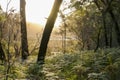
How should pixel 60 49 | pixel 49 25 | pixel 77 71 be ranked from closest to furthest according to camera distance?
pixel 77 71 → pixel 49 25 → pixel 60 49

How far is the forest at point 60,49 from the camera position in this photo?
24.8 ft

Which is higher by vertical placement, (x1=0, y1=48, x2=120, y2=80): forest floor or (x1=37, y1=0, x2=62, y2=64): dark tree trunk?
(x1=37, y1=0, x2=62, y2=64): dark tree trunk

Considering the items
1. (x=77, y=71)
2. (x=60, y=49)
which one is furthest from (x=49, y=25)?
(x=60, y=49)

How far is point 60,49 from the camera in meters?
29.8

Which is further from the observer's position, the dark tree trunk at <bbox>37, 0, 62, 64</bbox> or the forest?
the dark tree trunk at <bbox>37, 0, 62, 64</bbox>

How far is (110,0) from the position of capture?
18984mm

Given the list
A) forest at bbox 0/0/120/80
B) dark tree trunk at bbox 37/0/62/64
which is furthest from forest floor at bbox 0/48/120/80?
dark tree trunk at bbox 37/0/62/64

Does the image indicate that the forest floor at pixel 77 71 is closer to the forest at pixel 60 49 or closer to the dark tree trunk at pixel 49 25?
the forest at pixel 60 49

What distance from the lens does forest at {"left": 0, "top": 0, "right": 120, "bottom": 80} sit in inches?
297

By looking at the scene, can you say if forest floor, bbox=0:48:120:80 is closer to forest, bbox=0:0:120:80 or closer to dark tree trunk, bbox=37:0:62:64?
forest, bbox=0:0:120:80

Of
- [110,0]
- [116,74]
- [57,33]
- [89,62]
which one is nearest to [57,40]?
[57,33]

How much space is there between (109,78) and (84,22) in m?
22.8

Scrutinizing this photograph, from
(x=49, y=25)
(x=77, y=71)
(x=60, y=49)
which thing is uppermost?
(x=49, y=25)

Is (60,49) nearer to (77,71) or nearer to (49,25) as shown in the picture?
(49,25)
